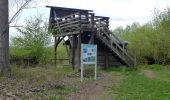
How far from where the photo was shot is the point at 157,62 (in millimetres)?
37656

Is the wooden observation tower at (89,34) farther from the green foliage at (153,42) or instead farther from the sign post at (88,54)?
the sign post at (88,54)

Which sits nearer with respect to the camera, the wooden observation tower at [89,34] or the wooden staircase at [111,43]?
the wooden observation tower at [89,34]

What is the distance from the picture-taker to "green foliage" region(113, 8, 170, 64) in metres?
34.9

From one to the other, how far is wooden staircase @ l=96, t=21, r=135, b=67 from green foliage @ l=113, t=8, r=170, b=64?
19.8ft

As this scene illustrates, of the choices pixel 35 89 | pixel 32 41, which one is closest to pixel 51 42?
pixel 32 41

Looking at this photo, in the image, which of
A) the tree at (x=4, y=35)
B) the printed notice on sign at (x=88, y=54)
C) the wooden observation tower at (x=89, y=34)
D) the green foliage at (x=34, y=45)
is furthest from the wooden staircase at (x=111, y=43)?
the tree at (x=4, y=35)

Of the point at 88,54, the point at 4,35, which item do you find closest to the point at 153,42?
the point at 88,54

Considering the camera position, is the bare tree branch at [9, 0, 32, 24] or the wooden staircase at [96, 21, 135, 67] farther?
the wooden staircase at [96, 21, 135, 67]

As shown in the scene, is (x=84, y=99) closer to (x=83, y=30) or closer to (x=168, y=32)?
(x=83, y=30)

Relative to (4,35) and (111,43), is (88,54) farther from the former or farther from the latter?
(111,43)

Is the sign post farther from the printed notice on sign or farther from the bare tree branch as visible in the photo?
the bare tree branch

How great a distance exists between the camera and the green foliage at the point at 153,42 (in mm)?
34875

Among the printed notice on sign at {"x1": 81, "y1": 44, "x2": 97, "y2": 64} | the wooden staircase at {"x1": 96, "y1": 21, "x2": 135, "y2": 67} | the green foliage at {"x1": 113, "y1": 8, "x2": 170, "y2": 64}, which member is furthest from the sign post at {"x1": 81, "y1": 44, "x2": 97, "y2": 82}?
the green foliage at {"x1": 113, "y1": 8, "x2": 170, "y2": 64}

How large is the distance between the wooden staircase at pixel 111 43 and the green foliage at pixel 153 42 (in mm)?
6023
